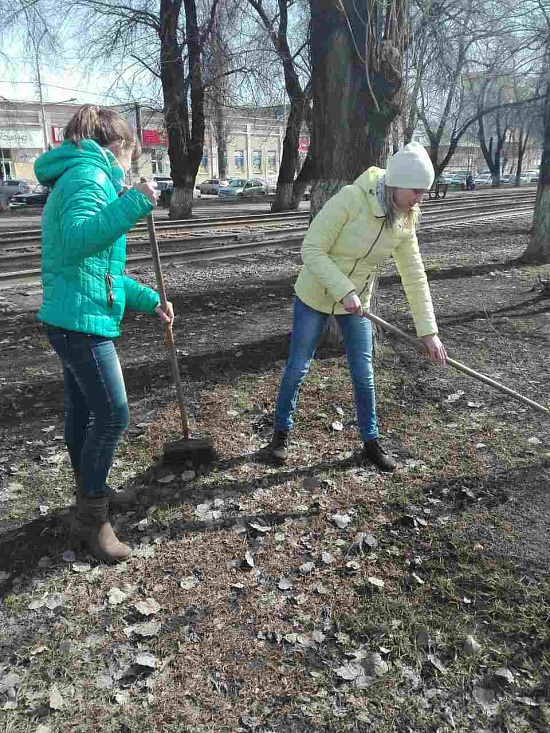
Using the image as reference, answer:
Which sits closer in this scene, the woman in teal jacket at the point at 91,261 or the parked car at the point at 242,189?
the woman in teal jacket at the point at 91,261

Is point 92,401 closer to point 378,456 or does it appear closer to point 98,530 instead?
point 98,530

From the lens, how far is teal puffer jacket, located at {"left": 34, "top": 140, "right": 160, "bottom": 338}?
2.40 metres

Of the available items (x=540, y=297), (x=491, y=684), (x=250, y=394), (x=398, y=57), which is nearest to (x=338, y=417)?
(x=250, y=394)

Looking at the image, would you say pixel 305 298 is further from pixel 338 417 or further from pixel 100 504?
pixel 100 504

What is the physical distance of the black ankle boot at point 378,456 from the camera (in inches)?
150

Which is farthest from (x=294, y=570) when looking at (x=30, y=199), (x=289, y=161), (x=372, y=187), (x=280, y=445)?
(x=30, y=199)

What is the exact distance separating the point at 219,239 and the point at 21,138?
1553 inches

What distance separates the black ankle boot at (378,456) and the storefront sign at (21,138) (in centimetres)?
4787

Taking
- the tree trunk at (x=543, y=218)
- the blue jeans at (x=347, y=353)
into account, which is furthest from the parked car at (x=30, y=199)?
the blue jeans at (x=347, y=353)

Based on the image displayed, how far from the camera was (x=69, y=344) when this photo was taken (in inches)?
103

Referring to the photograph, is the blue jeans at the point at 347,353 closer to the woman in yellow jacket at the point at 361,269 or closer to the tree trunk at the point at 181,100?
the woman in yellow jacket at the point at 361,269

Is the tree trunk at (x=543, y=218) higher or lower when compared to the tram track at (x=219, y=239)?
higher

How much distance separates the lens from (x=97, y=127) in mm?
2572

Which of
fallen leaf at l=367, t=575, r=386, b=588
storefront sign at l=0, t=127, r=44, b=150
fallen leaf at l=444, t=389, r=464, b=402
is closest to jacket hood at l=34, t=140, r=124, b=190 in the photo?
fallen leaf at l=367, t=575, r=386, b=588
